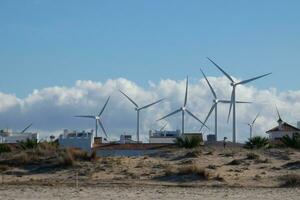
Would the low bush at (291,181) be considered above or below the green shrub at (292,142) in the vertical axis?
below

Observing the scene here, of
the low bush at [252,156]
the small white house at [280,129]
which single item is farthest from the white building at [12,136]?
the low bush at [252,156]

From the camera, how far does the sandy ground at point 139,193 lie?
112 ft

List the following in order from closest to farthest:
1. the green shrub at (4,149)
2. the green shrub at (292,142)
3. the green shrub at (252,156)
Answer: the green shrub at (252,156), the green shrub at (4,149), the green shrub at (292,142)

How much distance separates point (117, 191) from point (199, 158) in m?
13.9

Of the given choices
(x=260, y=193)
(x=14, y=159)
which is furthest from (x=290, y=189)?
(x=14, y=159)

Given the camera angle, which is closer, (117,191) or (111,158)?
(117,191)

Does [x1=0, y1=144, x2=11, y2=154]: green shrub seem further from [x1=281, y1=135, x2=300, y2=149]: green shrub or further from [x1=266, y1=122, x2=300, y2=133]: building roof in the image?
[x1=266, y1=122, x2=300, y2=133]: building roof

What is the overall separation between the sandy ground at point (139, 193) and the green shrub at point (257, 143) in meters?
21.4

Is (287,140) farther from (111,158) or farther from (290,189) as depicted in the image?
(290,189)

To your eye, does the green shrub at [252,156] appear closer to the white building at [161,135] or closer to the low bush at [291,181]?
the low bush at [291,181]

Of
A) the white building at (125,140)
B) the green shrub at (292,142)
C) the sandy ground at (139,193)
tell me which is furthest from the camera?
the white building at (125,140)

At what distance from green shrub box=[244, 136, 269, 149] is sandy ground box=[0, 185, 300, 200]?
21.4m

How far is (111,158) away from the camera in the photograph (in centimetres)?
5134

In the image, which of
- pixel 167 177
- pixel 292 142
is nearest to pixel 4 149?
pixel 167 177
